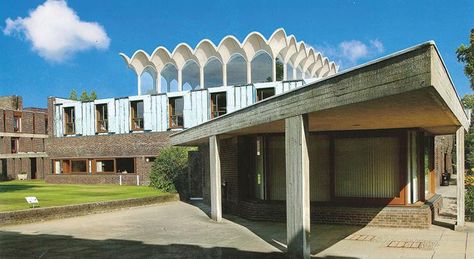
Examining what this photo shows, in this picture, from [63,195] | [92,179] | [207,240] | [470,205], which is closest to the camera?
[207,240]

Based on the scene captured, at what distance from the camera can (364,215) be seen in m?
13.5

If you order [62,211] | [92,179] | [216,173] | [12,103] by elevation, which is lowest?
[92,179]

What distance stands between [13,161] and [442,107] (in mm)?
49883

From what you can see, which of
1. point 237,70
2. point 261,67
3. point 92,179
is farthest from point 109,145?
point 261,67

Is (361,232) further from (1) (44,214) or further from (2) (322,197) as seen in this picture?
(1) (44,214)

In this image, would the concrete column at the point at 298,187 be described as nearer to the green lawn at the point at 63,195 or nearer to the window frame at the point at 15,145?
the green lawn at the point at 63,195

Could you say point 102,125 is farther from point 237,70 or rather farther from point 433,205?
point 433,205

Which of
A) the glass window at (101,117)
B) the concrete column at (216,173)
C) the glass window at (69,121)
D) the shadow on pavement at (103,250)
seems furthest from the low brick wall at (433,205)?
the glass window at (69,121)

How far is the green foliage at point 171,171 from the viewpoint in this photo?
26.3 meters

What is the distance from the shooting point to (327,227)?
44.2ft

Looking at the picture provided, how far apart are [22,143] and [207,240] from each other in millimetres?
45261

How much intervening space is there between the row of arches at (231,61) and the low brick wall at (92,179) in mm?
11076

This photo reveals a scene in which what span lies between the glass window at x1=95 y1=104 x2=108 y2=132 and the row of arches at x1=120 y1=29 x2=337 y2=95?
24.8 feet

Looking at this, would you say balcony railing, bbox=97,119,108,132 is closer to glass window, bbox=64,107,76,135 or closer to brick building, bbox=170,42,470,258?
glass window, bbox=64,107,76,135
